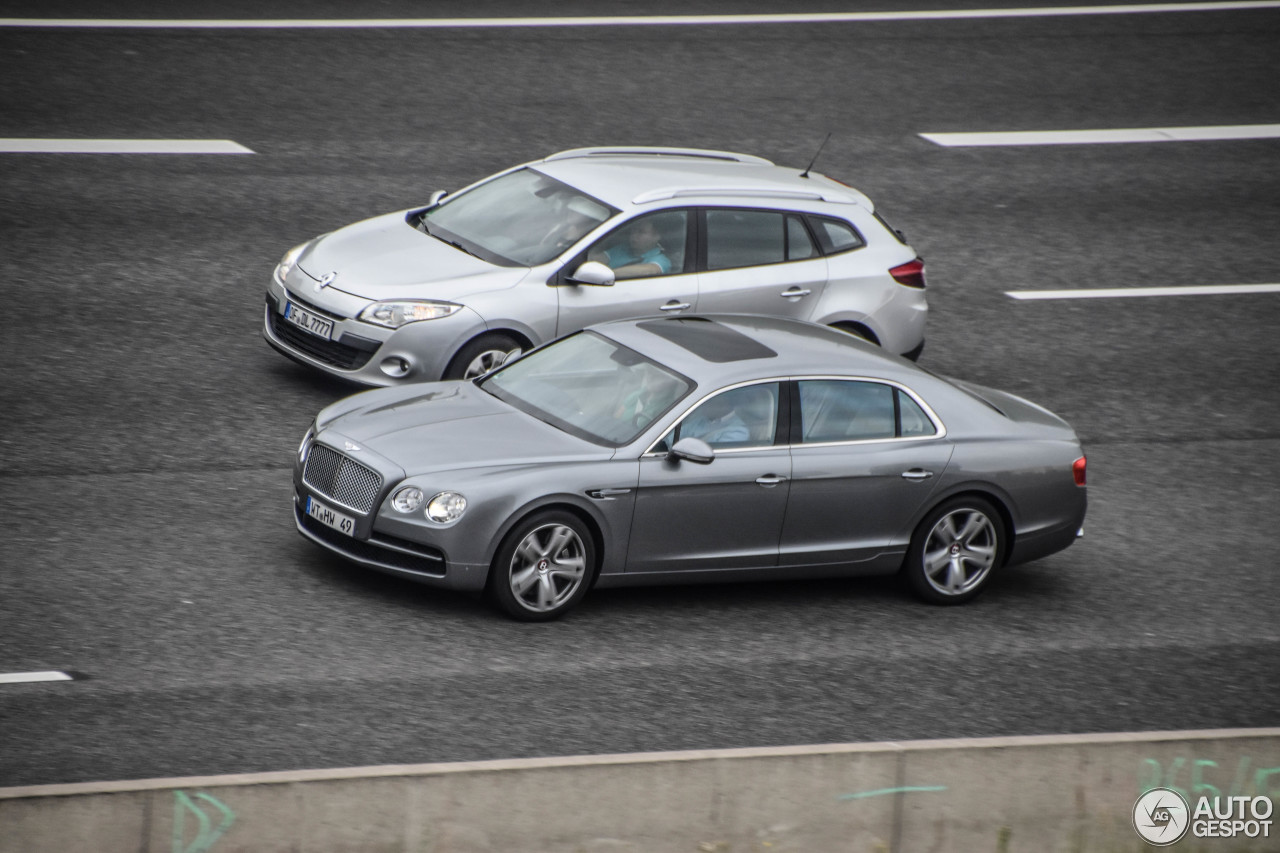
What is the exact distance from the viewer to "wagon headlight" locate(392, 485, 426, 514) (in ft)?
28.5

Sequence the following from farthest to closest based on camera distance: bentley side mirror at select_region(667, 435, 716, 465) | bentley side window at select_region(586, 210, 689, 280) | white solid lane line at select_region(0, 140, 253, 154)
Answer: white solid lane line at select_region(0, 140, 253, 154)
bentley side window at select_region(586, 210, 689, 280)
bentley side mirror at select_region(667, 435, 716, 465)

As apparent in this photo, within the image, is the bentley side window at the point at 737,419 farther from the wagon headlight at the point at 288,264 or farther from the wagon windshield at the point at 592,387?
the wagon headlight at the point at 288,264

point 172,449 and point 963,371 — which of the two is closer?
point 172,449

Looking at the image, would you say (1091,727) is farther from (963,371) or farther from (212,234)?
(212,234)

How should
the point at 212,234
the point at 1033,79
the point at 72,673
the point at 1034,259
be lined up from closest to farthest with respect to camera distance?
the point at 72,673 < the point at 212,234 < the point at 1034,259 < the point at 1033,79

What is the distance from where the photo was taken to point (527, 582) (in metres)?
8.83

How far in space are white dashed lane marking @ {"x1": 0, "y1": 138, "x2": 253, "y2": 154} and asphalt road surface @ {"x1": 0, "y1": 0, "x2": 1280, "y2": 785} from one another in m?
0.25

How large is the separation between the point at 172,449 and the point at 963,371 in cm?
621

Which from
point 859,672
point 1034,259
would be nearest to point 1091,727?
point 859,672

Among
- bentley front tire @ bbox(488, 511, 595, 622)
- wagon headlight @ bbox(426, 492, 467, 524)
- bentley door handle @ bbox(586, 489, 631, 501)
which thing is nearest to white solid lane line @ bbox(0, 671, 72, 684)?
wagon headlight @ bbox(426, 492, 467, 524)

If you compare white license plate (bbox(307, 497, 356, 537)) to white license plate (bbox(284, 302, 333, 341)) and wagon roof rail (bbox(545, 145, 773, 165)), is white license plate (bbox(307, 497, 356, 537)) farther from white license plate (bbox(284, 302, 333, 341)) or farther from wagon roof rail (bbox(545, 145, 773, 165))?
wagon roof rail (bbox(545, 145, 773, 165))

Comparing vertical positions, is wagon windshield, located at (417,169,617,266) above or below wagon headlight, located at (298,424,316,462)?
above

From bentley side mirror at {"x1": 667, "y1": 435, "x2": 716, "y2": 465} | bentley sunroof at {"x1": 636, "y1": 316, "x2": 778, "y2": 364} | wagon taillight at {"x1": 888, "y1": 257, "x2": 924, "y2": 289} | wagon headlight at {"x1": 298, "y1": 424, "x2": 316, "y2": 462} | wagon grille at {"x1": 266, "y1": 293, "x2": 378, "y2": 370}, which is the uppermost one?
bentley sunroof at {"x1": 636, "y1": 316, "x2": 778, "y2": 364}

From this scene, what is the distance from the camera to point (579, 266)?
1177 centimetres
